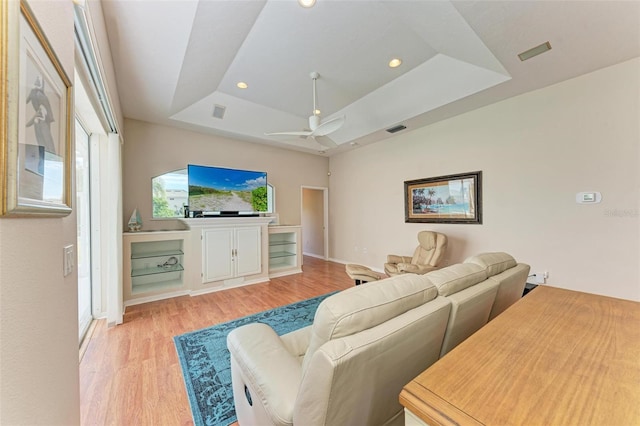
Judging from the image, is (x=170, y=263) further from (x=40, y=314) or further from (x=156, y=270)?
(x=40, y=314)

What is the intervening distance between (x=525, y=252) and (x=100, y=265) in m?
5.59

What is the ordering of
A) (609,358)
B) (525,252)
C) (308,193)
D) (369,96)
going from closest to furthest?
(609,358) < (525,252) < (369,96) < (308,193)

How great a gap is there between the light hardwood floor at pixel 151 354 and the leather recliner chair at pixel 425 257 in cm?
98

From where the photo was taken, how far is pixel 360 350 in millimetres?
736

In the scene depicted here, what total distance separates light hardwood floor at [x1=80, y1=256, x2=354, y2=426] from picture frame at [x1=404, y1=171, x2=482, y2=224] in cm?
202

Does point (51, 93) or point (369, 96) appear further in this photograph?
point (369, 96)

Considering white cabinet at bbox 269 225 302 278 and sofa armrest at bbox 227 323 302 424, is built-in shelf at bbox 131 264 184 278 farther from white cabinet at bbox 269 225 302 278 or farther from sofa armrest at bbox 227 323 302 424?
sofa armrest at bbox 227 323 302 424

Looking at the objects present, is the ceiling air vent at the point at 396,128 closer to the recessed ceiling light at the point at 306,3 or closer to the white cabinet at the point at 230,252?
the recessed ceiling light at the point at 306,3

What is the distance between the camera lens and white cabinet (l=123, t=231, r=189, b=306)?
3355 millimetres

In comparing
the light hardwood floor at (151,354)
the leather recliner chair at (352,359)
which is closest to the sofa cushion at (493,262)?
the leather recliner chair at (352,359)

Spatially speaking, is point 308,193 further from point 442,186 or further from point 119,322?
point 119,322

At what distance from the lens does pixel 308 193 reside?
758 centimetres

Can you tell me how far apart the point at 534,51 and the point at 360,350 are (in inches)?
135

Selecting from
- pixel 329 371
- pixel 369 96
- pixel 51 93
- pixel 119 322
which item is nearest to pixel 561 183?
pixel 369 96
